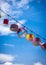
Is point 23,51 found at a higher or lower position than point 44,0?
lower

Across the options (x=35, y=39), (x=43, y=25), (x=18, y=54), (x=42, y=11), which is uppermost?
(x=42, y=11)

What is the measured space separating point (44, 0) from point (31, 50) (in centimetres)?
68

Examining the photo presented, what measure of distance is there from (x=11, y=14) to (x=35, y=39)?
1.53 ft

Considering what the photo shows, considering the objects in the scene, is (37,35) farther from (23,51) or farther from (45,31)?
(23,51)

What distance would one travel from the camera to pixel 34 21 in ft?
6.92

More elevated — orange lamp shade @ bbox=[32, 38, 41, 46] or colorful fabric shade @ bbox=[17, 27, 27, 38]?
colorful fabric shade @ bbox=[17, 27, 27, 38]

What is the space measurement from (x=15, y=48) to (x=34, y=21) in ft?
1.43

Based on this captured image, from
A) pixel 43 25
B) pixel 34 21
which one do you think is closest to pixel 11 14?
pixel 34 21

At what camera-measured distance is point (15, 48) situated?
208 centimetres

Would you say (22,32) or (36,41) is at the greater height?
(22,32)

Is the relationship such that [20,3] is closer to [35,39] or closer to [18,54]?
[35,39]

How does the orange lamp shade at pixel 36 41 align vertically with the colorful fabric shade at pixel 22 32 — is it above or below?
below

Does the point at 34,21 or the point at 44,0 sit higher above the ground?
the point at 44,0

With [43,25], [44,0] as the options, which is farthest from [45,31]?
[44,0]
